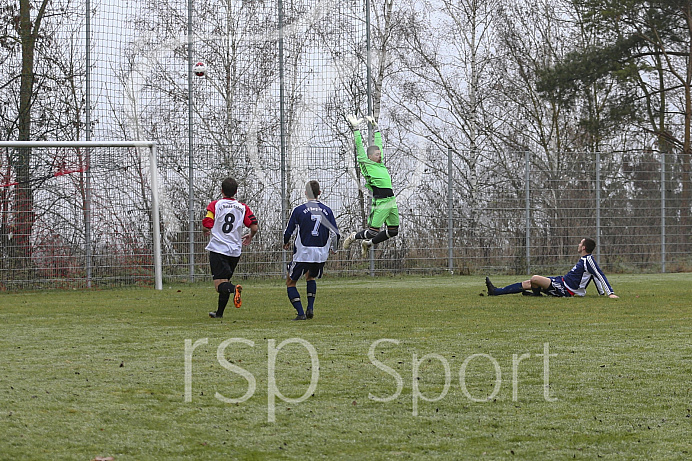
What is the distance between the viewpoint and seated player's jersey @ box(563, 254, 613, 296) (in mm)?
12453

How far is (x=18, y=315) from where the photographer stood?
10.6 m

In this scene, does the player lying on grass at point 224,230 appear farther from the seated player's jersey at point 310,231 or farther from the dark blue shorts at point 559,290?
the dark blue shorts at point 559,290

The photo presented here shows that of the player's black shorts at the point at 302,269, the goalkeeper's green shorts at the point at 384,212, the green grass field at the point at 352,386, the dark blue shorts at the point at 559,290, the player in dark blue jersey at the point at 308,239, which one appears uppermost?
the goalkeeper's green shorts at the point at 384,212

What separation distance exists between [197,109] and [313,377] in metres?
13.0

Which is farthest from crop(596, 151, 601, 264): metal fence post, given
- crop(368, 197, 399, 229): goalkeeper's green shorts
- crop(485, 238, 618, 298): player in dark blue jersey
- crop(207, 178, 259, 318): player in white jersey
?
crop(207, 178, 259, 318): player in white jersey

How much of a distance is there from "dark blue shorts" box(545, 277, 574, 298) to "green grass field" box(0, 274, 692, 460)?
7.88 feet

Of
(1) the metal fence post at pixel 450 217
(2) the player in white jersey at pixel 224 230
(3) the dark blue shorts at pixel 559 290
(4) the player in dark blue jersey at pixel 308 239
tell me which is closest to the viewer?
(4) the player in dark blue jersey at pixel 308 239

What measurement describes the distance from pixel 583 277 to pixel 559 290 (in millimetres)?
398

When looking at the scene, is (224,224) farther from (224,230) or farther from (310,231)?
(310,231)

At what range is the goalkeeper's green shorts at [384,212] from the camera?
13.8 metres

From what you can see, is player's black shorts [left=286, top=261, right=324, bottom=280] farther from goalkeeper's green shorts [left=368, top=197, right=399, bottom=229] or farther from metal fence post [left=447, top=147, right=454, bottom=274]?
metal fence post [left=447, top=147, right=454, bottom=274]

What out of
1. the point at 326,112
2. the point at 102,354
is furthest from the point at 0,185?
the point at 102,354

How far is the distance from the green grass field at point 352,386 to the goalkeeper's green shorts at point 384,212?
3.77 m

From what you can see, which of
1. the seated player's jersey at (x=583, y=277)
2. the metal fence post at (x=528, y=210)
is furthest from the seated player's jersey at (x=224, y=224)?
the metal fence post at (x=528, y=210)
